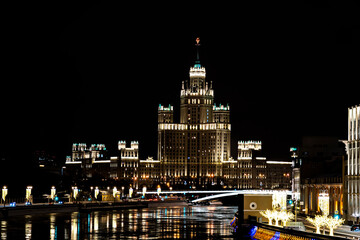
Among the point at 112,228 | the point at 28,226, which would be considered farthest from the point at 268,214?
the point at 28,226

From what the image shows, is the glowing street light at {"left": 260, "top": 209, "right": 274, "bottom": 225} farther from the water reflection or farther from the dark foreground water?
the water reflection

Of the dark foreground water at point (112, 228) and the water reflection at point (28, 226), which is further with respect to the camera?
the dark foreground water at point (112, 228)

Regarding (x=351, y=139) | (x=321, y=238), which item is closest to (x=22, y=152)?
(x=351, y=139)

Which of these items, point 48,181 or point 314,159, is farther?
point 48,181

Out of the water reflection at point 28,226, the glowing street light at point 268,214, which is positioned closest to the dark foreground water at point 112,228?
the water reflection at point 28,226

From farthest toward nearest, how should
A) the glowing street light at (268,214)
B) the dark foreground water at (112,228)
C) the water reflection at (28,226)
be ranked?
the dark foreground water at (112,228)
the water reflection at (28,226)
the glowing street light at (268,214)

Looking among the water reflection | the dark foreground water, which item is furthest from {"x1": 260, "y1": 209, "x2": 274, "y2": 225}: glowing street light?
the water reflection

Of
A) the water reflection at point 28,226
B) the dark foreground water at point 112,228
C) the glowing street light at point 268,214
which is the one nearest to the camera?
the glowing street light at point 268,214

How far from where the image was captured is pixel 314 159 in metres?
150

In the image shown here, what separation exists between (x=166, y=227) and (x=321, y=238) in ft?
161

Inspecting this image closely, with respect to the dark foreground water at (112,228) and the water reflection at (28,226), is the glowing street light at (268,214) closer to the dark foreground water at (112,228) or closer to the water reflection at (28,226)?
the dark foreground water at (112,228)

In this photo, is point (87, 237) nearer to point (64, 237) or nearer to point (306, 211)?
point (64, 237)

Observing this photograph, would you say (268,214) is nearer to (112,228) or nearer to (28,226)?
(112,228)

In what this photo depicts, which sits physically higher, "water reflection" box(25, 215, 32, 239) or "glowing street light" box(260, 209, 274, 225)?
"glowing street light" box(260, 209, 274, 225)
